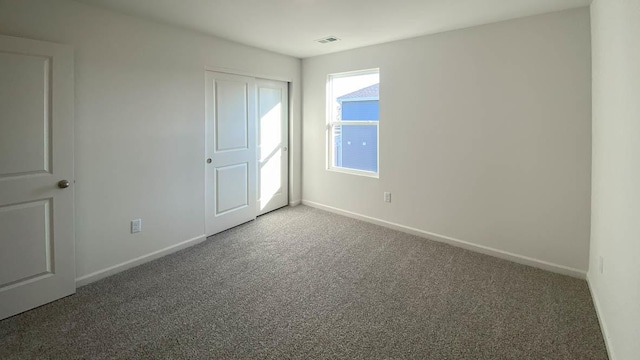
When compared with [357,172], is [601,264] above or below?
below

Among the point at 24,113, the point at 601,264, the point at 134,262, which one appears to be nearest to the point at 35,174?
the point at 24,113

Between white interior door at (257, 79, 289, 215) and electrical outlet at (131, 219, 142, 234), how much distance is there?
5.74 ft

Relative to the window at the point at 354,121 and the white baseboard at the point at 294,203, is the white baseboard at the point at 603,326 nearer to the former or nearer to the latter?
the window at the point at 354,121

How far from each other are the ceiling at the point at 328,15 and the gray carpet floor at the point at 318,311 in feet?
7.60

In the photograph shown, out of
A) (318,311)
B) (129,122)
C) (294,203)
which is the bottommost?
(318,311)

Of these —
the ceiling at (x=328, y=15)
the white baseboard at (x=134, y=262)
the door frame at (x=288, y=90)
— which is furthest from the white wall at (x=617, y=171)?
the white baseboard at (x=134, y=262)

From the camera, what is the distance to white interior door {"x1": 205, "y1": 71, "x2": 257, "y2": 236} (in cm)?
381

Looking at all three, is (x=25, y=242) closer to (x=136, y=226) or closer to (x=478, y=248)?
(x=136, y=226)

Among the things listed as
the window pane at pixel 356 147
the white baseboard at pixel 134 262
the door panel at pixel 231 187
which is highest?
the window pane at pixel 356 147

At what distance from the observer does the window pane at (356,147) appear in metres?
4.40

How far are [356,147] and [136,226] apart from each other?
2.88 meters

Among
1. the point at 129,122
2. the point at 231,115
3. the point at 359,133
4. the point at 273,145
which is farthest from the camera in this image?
the point at 273,145

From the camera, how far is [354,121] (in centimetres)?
457

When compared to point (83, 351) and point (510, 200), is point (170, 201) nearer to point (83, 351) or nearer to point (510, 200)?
point (83, 351)
